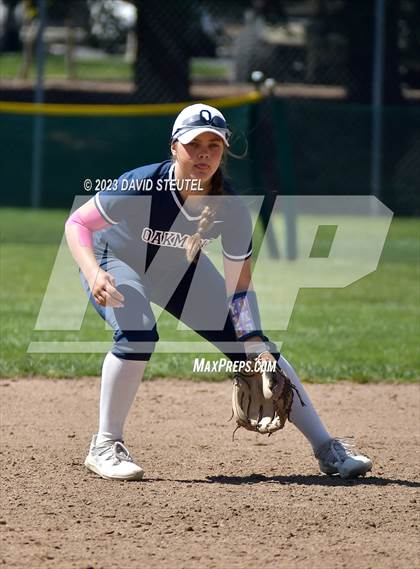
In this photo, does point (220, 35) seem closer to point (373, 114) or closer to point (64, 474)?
point (373, 114)

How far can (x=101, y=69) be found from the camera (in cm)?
2066

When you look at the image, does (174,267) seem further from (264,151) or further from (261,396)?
(264,151)

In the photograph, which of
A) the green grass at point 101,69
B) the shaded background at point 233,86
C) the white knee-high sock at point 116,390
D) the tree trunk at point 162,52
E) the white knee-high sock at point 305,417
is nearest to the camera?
the white knee-high sock at point 116,390

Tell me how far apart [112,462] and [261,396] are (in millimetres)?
691

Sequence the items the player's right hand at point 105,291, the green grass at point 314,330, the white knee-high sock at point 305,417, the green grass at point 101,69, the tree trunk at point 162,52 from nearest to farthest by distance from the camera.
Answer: the player's right hand at point 105,291 → the white knee-high sock at point 305,417 → the green grass at point 314,330 → the tree trunk at point 162,52 → the green grass at point 101,69

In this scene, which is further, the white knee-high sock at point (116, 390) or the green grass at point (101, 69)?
the green grass at point (101, 69)

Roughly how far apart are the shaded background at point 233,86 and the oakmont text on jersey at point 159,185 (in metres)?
6.61

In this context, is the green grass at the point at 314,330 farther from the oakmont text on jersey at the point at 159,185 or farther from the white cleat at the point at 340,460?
the oakmont text on jersey at the point at 159,185

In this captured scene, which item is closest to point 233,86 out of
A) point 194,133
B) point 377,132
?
point 377,132

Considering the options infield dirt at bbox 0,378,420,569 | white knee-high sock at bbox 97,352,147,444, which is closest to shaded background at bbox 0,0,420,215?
infield dirt at bbox 0,378,420,569

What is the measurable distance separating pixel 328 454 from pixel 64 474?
1151mm

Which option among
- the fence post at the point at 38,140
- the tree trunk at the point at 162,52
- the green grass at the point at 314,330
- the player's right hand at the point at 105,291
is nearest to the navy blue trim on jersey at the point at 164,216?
the player's right hand at the point at 105,291

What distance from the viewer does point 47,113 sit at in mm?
13531

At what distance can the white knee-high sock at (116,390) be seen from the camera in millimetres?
4832
